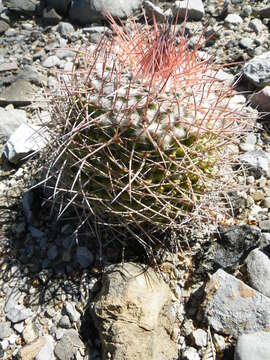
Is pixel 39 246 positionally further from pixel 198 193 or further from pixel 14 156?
pixel 198 193

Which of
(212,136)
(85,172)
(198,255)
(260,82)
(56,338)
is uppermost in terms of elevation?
(212,136)

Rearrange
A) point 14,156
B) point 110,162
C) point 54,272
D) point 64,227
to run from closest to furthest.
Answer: point 110,162 → point 54,272 → point 64,227 → point 14,156

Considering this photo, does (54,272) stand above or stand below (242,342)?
below

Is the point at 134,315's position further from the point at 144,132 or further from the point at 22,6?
the point at 22,6

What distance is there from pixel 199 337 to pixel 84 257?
0.67 meters

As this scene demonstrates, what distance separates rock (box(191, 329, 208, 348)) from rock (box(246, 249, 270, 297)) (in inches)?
13.0

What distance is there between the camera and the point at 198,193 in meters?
1.87

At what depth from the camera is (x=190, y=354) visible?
179 cm

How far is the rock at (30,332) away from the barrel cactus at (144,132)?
0.60 metres

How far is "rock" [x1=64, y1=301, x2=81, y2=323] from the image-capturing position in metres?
1.97

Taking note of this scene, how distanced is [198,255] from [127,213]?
0.54 metres

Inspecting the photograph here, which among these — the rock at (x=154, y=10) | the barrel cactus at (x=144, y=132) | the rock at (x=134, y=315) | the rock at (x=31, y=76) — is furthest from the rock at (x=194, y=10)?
the rock at (x=134, y=315)

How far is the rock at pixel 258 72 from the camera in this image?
288cm

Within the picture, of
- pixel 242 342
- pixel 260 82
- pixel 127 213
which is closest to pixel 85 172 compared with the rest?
pixel 127 213
